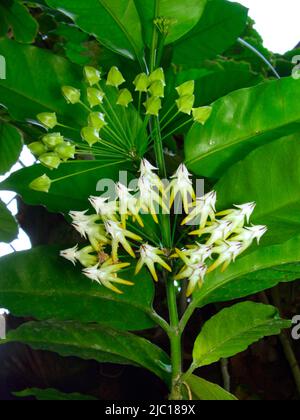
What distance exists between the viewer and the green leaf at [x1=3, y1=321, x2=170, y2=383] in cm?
73

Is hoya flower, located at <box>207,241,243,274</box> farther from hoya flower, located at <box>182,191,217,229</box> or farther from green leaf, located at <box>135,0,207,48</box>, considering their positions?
green leaf, located at <box>135,0,207,48</box>

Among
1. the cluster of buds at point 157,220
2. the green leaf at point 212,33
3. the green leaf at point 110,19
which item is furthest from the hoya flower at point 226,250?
the green leaf at point 212,33

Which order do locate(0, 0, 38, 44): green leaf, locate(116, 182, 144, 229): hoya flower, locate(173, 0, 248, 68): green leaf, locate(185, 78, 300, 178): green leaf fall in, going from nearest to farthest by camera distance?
locate(116, 182, 144, 229): hoya flower → locate(185, 78, 300, 178): green leaf → locate(173, 0, 248, 68): green leaf → locate(0, 0, 38, 44): green leaf

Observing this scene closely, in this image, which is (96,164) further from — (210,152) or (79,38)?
(79,38)

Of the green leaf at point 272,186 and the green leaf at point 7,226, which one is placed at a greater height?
the green leaf at point 7,226

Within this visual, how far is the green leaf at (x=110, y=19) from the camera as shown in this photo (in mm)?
742

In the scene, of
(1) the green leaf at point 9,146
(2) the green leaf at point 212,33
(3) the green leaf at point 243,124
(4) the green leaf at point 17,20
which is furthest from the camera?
(4) the green leaf at point 17,20

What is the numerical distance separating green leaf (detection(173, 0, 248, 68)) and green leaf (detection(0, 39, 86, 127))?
0.27m

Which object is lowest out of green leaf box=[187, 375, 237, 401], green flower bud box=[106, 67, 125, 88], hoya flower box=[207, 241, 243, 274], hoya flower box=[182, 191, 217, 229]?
green leaf box=[187, 375, 237, 401]

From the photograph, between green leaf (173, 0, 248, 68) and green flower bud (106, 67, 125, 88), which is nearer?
green flower bud (106, 67, 125, 88)

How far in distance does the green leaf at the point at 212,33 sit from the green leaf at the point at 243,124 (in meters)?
0.27

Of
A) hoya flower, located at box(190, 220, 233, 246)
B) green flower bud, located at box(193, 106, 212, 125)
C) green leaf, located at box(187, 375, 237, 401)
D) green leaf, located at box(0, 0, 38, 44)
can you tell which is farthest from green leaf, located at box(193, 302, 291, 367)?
green leaf, located at box(0, 0, 38, 44)

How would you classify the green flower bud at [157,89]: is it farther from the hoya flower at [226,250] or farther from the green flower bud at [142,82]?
the hoya flower at [226,250]
